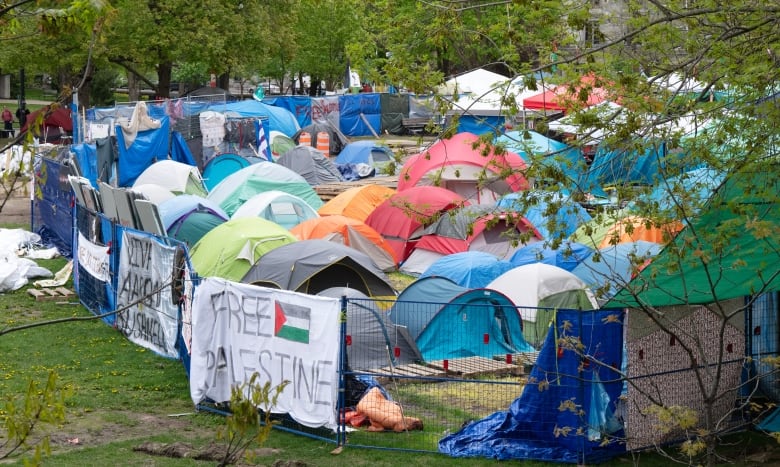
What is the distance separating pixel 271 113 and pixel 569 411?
32084mm

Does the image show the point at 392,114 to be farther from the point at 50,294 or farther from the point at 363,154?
the point at 50,294

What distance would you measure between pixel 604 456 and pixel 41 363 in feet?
27.2

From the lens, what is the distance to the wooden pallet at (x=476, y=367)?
1377 centimetres

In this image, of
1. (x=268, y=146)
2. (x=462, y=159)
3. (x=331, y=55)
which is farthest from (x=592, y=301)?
(x=331, y=55)

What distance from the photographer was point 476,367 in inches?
555

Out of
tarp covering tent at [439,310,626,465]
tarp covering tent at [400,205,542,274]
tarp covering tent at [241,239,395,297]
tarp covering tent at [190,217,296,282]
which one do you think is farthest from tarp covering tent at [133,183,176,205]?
tarp covering tent at [439,310,626,465]

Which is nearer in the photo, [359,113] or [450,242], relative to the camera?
[450,242]

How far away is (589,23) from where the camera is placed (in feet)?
31.4

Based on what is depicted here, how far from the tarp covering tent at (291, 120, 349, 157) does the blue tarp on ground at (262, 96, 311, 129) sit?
80.3 inches

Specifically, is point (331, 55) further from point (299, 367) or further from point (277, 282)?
point (299, 367)

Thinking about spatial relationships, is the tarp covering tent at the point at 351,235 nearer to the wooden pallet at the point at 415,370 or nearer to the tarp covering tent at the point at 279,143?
the wooden pallet at the point at 415,370

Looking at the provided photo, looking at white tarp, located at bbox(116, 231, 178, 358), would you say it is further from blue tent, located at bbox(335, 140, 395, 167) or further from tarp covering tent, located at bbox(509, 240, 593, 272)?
blue tent, located at bbox(335, 140, 395, 167)

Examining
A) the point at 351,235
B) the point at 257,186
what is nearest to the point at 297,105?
the point at 257,186

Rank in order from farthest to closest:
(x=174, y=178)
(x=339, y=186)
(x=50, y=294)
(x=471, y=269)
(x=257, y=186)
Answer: (x=339, y=186) < (x=174, y=178) < (x=257, y=186) < (x=50, y=294) < (x=471, y=269)
